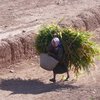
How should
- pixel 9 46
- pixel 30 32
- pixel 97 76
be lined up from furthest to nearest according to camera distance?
pixel 30 32, pixel 9 46, pixel 97 76

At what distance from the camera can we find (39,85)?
12.2 meters

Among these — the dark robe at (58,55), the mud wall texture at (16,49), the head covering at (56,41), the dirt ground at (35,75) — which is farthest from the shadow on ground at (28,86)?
the mud wall texture at (16,49)

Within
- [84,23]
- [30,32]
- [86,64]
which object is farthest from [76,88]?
[84,23]

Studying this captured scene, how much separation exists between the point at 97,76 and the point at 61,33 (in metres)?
1.55

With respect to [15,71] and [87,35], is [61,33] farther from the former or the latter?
[15,71]

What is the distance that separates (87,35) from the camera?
12625mm

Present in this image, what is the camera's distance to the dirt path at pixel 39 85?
36.7ft

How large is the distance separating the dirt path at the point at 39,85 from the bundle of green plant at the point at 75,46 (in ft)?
1.62

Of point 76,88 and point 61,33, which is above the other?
point 61,33

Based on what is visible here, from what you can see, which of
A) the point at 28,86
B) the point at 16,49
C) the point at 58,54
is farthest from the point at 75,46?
the point at 16,49

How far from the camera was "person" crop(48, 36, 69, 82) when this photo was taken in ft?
40.2

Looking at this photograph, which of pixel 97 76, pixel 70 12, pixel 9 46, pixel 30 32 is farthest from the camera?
pixel 70 12

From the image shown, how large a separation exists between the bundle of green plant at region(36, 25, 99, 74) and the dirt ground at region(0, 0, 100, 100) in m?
0.49

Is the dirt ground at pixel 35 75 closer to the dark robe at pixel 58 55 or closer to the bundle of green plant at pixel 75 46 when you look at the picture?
the dark robe at pixel 58 55
